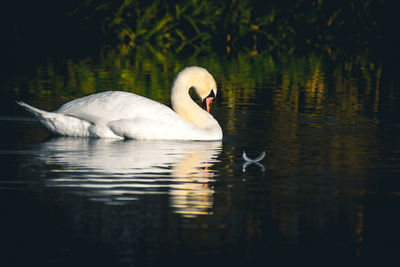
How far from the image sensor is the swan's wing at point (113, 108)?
42.6 ft

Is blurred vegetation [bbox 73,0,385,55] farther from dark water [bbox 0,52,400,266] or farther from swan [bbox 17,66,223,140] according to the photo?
swan [bbox 17,66,223,140]

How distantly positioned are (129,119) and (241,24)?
23.9 m

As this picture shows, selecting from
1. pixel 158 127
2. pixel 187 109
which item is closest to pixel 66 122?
pixel 158 127

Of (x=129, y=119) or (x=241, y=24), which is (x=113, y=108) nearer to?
(x=129, y=119)

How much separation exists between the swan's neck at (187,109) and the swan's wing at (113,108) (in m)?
0.44

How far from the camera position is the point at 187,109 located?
44.2 feet

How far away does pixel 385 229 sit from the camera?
7.95 meters

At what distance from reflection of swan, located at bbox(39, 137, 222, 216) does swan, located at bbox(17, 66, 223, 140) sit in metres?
0.14

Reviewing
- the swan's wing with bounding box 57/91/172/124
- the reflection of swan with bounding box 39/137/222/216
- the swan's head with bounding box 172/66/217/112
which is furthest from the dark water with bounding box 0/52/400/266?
the swan's head with bounding box 172/66/217/112

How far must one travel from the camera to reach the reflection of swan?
360 inches

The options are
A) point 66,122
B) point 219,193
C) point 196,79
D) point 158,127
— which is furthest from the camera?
point 196,79

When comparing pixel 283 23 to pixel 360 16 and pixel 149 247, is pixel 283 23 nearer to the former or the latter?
pixel 360 16

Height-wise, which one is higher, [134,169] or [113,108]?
[113,108]

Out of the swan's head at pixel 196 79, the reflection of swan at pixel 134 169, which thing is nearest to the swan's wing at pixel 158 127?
the reflection of swan at pixel 134 169
